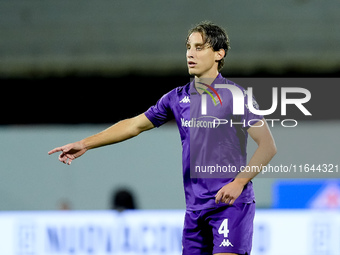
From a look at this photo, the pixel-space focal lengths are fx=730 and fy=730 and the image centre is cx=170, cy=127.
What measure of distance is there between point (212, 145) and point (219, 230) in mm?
512

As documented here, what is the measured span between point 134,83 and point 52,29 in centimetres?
157

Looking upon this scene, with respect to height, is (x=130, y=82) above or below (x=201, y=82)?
above

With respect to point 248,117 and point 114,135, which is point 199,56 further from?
point 114,135

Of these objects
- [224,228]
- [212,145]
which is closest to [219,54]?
[212,145]

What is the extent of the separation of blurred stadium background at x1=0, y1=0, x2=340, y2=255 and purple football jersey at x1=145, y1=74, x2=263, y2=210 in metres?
4.83

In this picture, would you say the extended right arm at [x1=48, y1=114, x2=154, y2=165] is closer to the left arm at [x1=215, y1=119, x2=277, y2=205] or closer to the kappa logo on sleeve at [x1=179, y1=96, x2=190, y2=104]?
the kappa logo on sleeve at [x1=179, y1=96, x2=190, y2=104]

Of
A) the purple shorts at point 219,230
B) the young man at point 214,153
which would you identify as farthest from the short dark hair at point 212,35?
the purple shorts at point 219,230

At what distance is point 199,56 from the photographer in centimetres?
448

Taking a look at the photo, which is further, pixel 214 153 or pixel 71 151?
pixel 71 151

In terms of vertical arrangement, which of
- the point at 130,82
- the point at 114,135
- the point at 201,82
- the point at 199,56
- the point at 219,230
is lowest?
the point at 219,230

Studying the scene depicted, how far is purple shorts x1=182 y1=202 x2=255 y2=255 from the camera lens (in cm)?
435

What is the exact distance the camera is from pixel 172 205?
974cm

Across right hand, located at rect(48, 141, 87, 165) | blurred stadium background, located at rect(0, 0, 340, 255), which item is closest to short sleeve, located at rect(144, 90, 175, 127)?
right hand, located at rect(48, 141, 87, 165)

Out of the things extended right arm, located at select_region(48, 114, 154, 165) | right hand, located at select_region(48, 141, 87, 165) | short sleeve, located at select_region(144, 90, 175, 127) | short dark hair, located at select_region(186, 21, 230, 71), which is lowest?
right hand, located at select_region(48, 141, 87, 165)
